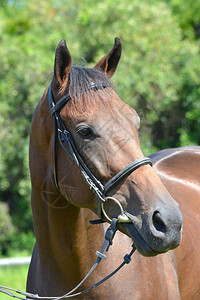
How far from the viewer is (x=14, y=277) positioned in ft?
23.9

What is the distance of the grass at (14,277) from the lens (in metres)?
6.90

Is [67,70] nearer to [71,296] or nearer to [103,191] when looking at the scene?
[103,191]

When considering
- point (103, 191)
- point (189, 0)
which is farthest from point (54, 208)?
point (189, 0)

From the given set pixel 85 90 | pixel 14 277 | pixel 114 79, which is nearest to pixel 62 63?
pixel 85 90

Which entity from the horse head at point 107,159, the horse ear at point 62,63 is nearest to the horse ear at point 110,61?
the horse head at point 107,159

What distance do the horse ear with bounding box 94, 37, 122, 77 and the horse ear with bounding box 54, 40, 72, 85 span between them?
11.8 inches

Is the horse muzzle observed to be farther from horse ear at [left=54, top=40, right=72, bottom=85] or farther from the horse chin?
horse ear at [left=54, top=40, right=72, bottom=85]

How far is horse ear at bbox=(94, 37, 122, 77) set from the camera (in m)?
2.70

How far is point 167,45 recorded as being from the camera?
15.5 m

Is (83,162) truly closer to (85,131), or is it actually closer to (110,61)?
(85,131)

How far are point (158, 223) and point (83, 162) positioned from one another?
0.55 m

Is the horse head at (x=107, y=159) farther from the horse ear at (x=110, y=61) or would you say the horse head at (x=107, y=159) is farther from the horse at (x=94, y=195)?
the horse ear at (x=110, y=61)

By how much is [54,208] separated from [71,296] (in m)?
0.55

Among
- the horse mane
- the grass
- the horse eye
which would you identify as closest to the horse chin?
the horse eye
